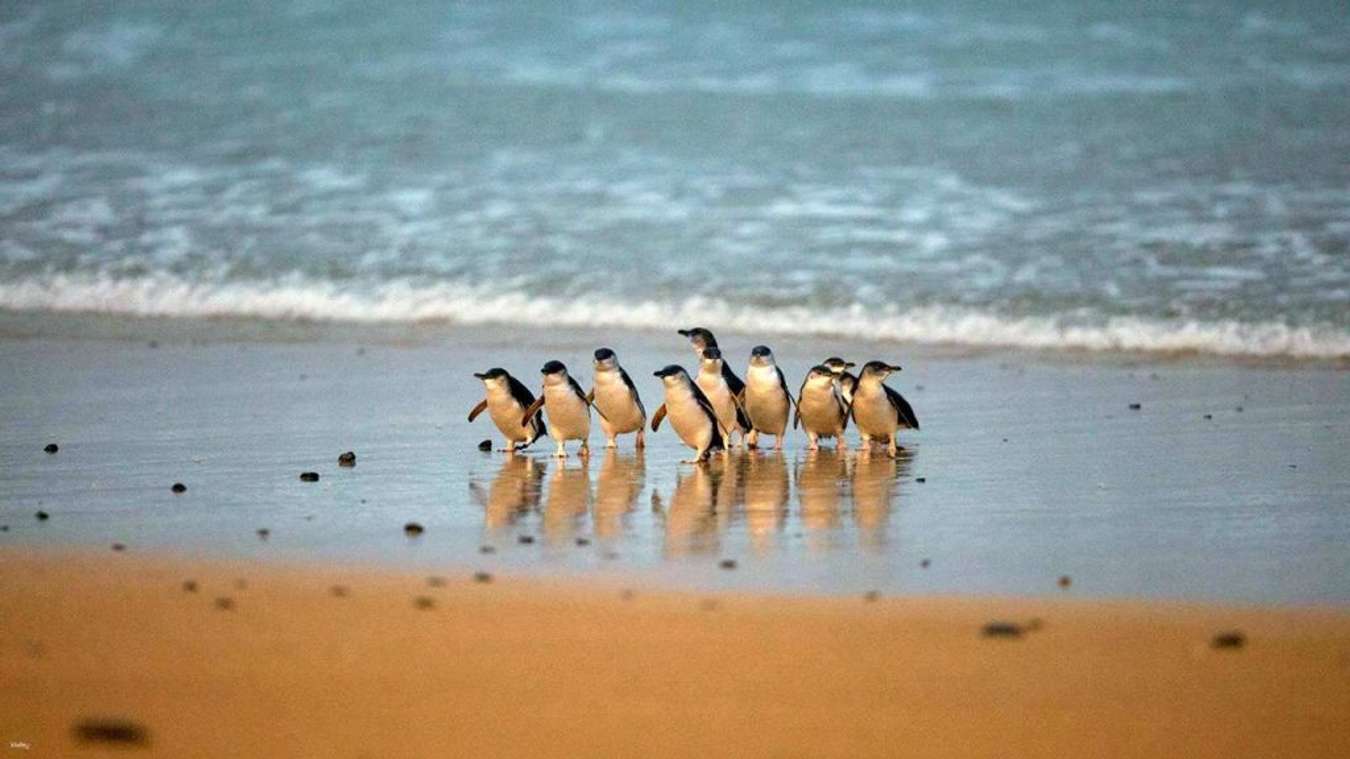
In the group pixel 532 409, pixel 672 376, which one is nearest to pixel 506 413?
pixel 532 409

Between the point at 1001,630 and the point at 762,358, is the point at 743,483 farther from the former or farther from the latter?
the point at 1001,630

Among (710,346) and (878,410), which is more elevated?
(710,346)

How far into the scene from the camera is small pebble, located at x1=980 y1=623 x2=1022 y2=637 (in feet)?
19.2

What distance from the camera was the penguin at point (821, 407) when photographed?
9.54 meters

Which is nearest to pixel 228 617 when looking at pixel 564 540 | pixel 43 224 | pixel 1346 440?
pixel 564 540

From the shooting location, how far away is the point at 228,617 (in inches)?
243

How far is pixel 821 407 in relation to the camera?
376 inches

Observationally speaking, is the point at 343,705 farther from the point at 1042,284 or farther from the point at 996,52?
the point at 996,52

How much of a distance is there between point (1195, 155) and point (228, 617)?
12745 mm

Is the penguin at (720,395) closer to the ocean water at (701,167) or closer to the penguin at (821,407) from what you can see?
the penguin at (821,407)

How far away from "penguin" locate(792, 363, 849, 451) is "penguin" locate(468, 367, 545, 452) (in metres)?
1.24

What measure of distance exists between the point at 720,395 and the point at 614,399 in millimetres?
570

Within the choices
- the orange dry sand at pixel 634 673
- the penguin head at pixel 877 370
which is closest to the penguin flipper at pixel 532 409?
the penguin head at pixel 877 370

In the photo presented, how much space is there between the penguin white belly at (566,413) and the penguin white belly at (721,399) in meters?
0.61
